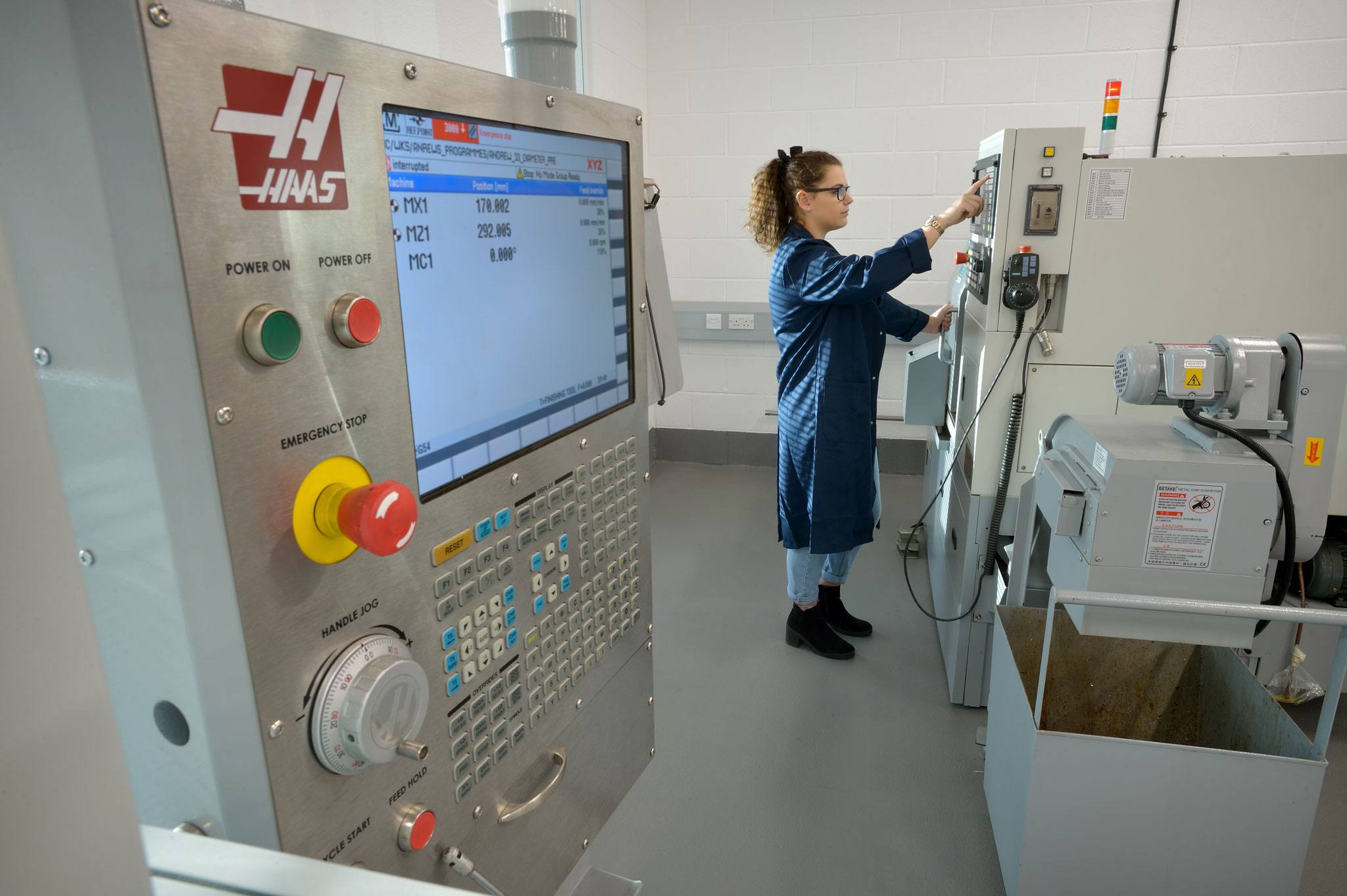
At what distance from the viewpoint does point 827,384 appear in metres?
2.23

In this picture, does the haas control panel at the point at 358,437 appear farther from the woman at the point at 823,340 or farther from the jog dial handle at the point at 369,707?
the woman at the point at 823,340

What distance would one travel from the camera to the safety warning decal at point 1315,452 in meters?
1.27

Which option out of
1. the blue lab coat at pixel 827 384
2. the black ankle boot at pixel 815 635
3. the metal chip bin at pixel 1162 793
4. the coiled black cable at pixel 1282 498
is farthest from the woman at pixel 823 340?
the coiled black cable at pixel 1282 498

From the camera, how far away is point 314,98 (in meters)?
0.46

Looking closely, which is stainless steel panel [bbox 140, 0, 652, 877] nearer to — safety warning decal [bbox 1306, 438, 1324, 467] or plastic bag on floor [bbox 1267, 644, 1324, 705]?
safety warning decal [bbox 1306, 438, 1324, 467]

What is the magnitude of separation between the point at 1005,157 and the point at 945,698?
1.51 m

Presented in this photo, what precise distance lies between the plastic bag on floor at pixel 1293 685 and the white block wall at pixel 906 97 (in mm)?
2203

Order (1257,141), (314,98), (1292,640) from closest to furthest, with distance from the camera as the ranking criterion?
1. (314,98)
2. (1292,640)
3. (1257,141)

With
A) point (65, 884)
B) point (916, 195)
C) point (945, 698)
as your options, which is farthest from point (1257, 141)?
point (65, 884)

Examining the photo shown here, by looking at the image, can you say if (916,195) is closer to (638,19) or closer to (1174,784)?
(638,19)

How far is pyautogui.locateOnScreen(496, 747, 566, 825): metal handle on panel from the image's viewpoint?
716mm

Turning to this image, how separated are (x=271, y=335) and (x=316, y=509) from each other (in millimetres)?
108

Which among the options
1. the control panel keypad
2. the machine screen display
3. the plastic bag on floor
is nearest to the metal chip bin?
the plastic bag on floor

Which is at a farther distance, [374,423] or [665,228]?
[665,228]
